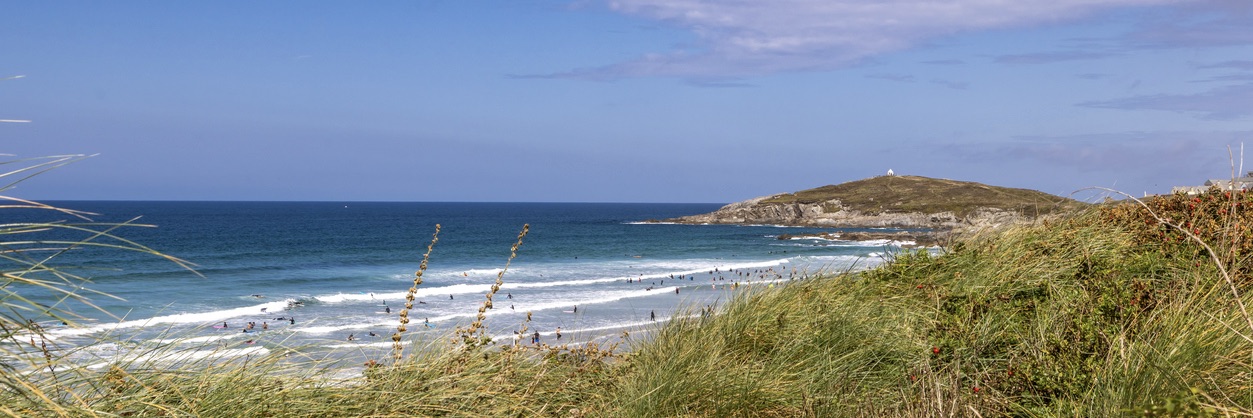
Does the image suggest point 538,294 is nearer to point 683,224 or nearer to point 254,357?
point 254,357

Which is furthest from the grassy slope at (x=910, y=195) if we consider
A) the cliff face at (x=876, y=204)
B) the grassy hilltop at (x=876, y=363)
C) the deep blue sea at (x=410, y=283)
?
the grassy hilltop at (x=876, y=363)

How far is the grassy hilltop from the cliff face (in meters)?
77.5

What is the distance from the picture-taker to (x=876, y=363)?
596 centimetres

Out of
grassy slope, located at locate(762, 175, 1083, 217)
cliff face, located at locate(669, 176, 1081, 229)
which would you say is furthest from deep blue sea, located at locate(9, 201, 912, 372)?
grassy slope, located at locate(762, 175, 1083, 217)

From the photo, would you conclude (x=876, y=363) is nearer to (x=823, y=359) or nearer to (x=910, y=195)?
(x=823, y=359)

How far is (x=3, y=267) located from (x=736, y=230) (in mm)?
87196

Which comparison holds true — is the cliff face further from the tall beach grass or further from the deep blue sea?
the tall beach grass

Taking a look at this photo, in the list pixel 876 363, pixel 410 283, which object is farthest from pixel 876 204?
pixel 876 363

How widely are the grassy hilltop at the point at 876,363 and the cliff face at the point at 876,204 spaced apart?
3049 inches

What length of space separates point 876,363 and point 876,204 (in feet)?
322

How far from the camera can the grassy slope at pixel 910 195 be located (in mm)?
90188

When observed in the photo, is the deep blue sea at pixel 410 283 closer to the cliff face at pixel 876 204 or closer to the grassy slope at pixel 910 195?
the cliff face at pixel 876 204

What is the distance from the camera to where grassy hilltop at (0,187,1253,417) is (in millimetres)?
3822

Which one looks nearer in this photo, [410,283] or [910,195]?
[410,283]
